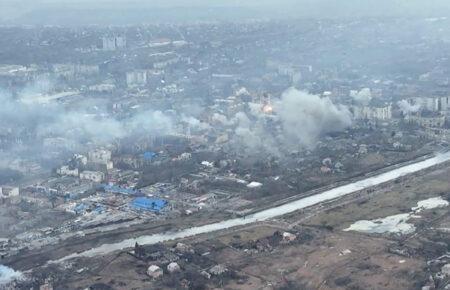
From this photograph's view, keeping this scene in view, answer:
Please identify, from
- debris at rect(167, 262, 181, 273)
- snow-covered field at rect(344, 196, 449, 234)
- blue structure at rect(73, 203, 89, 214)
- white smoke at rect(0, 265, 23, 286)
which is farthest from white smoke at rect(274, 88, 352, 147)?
white smoke at rect(0, 265, 23, 286)

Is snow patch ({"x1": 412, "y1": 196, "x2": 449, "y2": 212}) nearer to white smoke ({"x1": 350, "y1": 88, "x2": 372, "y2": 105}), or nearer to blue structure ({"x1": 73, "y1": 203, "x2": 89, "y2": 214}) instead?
blue structure ({"x1": 73, "y1": 203, "x2": 89, "y2": 214})

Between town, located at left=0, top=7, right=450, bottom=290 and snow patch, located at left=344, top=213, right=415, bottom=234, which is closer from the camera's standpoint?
town, located at left=0, top=7, right=450, bottom=290

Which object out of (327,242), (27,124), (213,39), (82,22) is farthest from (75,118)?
(82,22)

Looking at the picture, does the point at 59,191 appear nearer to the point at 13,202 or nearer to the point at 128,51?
the point at 13,202

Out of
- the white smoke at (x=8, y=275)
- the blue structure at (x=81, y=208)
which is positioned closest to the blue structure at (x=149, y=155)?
the blue structure at (x=81, y=208)

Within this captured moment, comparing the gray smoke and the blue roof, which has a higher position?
the gray smoke

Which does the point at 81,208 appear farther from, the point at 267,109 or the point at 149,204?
the point at 267,109
